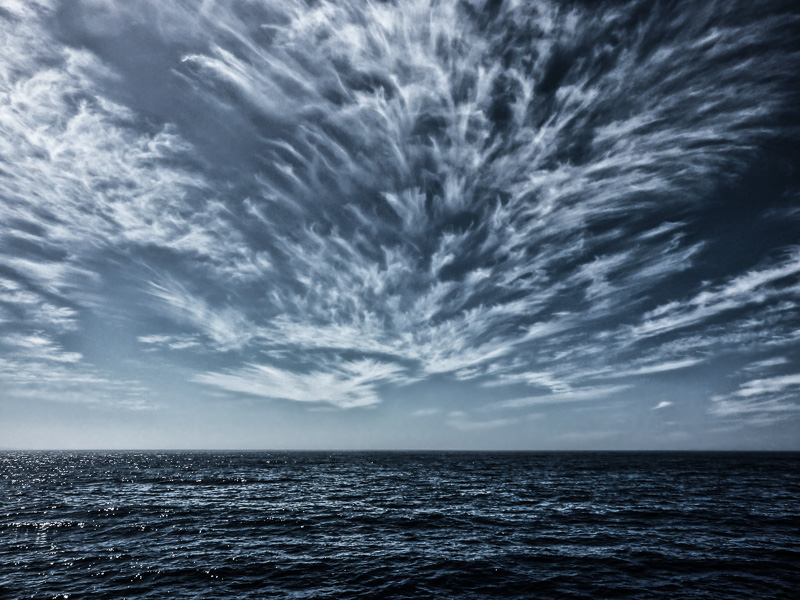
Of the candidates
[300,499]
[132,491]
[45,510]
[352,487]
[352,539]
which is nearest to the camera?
[352,539]

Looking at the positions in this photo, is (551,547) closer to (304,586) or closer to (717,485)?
(304,586)

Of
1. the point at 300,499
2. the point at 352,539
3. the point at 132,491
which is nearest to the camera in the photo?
the point at 352,539

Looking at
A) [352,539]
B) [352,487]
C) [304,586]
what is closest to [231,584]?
[304,586]

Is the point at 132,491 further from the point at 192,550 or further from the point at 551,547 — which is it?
the point at 551,547

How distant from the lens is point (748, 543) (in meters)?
25.2

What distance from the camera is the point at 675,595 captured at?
57.4 feet

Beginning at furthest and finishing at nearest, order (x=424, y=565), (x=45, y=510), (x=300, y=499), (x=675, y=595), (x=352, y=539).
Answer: (x=300, y=499) → (x=45, y=510) → (x=352, y=539) → (x=424, y=565) → (x=675, y=595)

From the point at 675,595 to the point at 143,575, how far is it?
1067 inches

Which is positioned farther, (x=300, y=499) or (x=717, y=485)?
(x=717, y=485)

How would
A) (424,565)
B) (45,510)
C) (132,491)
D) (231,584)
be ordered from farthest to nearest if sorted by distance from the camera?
(132,491) → (45,510) → (424,565) → (231,584)

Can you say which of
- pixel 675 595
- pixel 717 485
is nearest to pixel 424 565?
pixel 675 595

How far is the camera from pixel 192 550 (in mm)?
23703

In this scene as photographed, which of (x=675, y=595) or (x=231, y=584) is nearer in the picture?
(x=675, y=595)

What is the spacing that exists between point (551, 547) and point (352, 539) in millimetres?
13563
